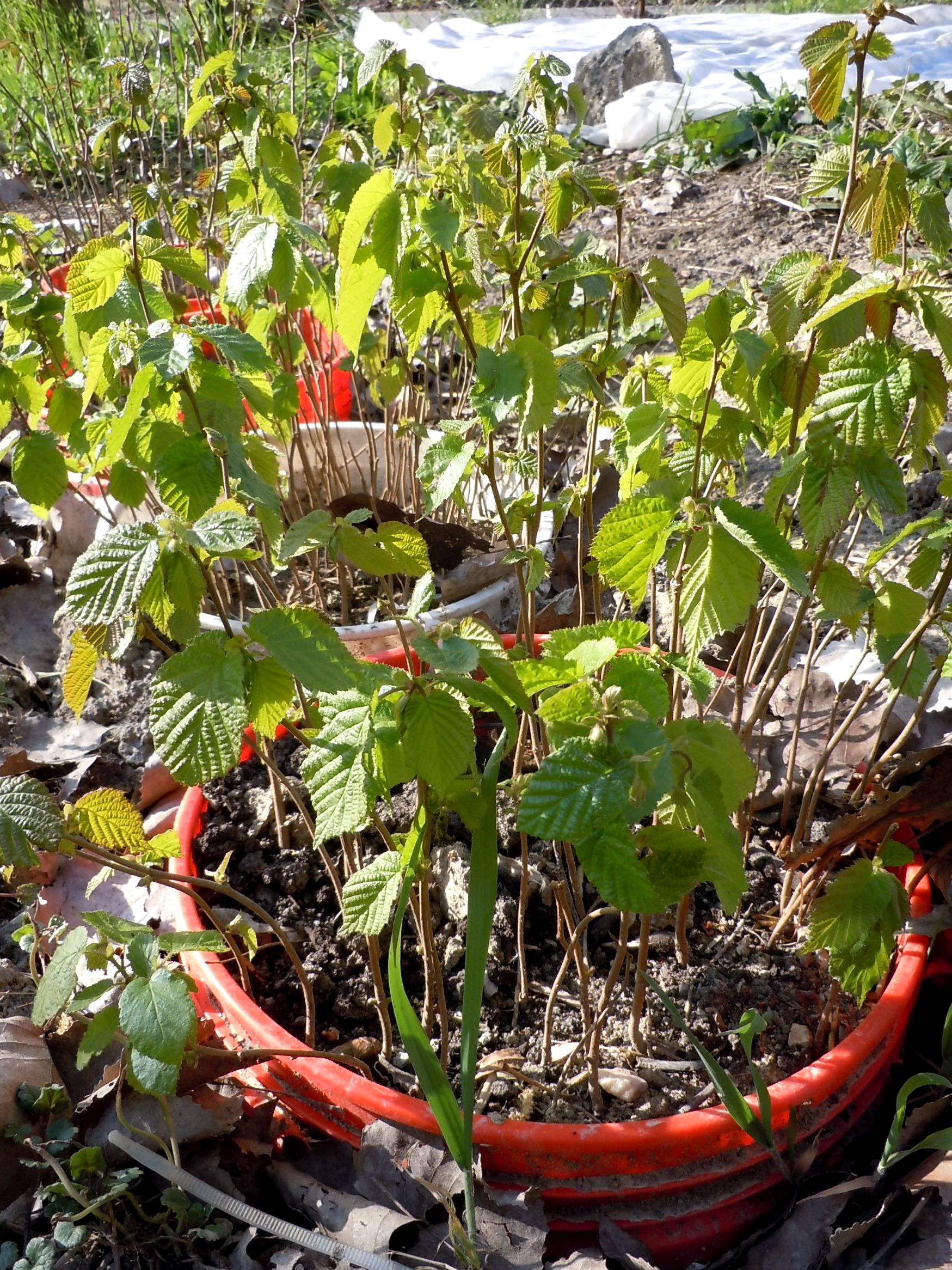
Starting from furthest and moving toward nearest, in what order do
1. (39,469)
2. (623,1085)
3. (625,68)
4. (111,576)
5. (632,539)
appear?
(625,68), (39,469), (623,1085), (632,539), (111,576)

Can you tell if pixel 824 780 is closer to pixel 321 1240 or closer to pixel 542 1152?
pixel 542 1152

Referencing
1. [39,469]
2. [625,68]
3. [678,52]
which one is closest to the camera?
[39,469]

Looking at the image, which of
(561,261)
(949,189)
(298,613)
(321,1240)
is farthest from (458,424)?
(949,189)

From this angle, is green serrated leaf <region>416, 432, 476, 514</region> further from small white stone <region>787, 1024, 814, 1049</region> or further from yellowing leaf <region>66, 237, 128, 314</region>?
small white stone <region>787, 1024, 814, 1049</region>

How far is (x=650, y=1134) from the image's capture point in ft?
3.70

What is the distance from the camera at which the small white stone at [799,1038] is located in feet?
4.44

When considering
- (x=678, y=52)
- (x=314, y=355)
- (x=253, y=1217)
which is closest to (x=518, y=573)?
(x=253, y=1217)

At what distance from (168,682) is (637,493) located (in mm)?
514

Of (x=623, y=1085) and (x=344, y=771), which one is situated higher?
(x=344, y=771)

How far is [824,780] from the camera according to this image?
5.39 ft

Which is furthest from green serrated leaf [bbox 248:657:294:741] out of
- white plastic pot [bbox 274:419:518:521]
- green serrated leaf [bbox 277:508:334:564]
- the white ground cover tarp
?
the white ground cover tarp

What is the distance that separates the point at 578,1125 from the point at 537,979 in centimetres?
33

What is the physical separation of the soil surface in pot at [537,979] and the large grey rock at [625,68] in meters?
4.90

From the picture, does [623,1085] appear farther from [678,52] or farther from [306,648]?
[678,52]
